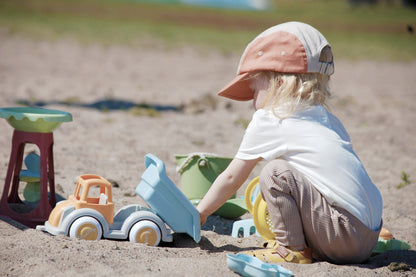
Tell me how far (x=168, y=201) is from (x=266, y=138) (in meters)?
0.52

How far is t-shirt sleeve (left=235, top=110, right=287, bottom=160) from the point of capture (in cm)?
207

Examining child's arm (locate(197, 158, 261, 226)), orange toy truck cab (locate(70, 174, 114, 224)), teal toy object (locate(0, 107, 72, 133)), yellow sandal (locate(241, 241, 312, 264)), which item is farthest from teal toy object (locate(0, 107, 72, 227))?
yellow sandal (locate(241, 241, 312, 264))

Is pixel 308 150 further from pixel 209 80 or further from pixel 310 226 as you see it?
pixel 209 80

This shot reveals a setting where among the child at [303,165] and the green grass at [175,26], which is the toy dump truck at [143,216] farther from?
the green grass at [175,26]

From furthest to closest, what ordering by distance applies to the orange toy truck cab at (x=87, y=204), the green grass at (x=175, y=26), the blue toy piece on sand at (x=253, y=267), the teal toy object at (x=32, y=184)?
the green grass at (x=175, y=26) → the teal toy object at (x=32, y=184) → the orange toy truck cab at (x=87, y=204) → the blue toy piece on sand at (x=253, y=267)

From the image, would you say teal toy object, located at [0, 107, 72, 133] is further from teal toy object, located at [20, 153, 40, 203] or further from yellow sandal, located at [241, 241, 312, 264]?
yellow sandal, located at [241, 241, 312, 264]

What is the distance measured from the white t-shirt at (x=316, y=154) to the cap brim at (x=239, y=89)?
0.23m

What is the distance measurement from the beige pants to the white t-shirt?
1.7 inches

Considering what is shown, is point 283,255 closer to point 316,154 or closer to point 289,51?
point 316,154

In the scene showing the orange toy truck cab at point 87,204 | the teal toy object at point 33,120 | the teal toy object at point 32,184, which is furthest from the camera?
the teal toy object at point 32,184

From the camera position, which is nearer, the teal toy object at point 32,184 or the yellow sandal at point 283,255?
the yellow sandal at point 283,255

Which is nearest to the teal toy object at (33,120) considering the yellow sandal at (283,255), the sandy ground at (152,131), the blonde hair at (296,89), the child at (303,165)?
Result: the sandy ground at (152,131)

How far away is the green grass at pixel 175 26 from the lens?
13.8 meters

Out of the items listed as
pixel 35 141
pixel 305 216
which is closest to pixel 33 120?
pixel 35 141
